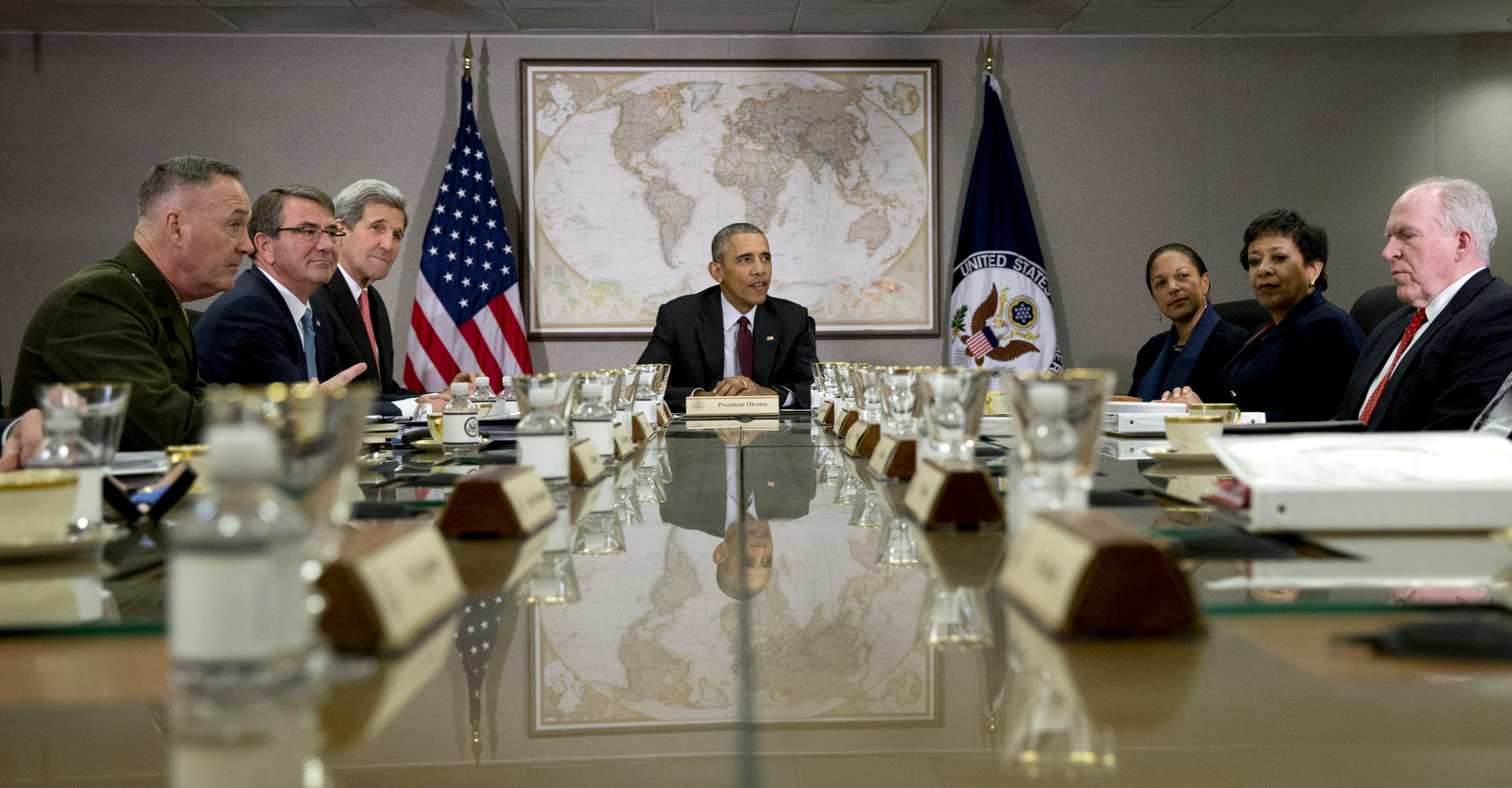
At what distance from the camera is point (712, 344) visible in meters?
5.02

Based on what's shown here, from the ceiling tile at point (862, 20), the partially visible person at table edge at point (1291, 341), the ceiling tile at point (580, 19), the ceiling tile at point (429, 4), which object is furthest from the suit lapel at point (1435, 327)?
the ceiling tile at point (429, 4)

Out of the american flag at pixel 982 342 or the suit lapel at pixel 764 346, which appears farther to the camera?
the american flag at pixel 982 342

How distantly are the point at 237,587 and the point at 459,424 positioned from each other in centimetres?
165

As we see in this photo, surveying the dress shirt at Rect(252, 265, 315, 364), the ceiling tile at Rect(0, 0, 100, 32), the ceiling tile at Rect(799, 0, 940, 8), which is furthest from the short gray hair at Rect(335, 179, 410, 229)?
the ceiling tile at Rect(799, 0, 940, 8)

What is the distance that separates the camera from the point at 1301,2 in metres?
5.53

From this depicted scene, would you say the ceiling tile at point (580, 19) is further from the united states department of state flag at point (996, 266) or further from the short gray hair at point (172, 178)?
the short gray hair at point (172, 178)

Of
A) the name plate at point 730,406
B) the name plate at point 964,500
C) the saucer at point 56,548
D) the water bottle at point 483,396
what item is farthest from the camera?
the name plate at point 730,406

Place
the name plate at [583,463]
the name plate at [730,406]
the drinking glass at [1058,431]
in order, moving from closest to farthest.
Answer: the drinking glass at [1058,431] < the name plate at [583,463] < the name plate at [730,406]

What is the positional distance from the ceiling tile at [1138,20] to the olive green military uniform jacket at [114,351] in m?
4.81

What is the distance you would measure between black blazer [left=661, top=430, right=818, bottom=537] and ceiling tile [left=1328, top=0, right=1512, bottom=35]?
200 inches

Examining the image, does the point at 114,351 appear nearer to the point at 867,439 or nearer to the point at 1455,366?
the point at 867,439

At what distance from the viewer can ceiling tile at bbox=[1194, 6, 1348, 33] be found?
5.64m

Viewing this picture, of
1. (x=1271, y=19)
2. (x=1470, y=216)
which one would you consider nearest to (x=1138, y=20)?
(x=1271, y=19)

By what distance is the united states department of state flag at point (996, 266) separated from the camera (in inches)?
232
